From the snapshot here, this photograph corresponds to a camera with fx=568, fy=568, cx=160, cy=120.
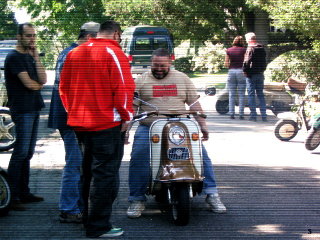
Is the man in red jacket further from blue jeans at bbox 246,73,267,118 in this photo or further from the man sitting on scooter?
blue jeans at bbox 246,73,267,118

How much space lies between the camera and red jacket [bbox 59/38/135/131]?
3627 mm

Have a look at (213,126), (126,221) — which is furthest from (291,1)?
(126,221)

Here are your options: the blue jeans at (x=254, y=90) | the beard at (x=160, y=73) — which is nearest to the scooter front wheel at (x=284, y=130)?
the blue jeans at (x=254, y=90)

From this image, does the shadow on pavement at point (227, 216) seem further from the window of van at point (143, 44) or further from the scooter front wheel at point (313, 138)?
the window of van at point (143, 44)

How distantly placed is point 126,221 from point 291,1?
97.3 inches

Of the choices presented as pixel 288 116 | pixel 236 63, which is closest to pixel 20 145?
pixel 236 63

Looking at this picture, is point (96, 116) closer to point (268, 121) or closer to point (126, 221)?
point (126, 221)

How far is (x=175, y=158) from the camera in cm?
421

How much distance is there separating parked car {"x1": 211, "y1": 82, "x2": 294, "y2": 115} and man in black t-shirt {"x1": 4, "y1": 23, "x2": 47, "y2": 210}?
188 centimetres

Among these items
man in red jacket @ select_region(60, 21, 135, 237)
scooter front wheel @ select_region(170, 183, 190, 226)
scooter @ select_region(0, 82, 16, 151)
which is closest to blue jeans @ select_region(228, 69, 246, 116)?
scooter front wheel @ select_region(170, 183, 190, 226)

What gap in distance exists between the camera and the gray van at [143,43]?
4.66m

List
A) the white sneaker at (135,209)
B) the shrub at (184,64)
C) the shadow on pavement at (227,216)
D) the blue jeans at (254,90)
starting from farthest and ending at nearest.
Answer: the blue jeans at (254,90) < the shrub at (184,64) < the white sneaker at (135,209) < the shadow on pavement at (227,216)

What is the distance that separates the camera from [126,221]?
14.0 ft

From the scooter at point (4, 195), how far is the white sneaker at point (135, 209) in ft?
3.05
